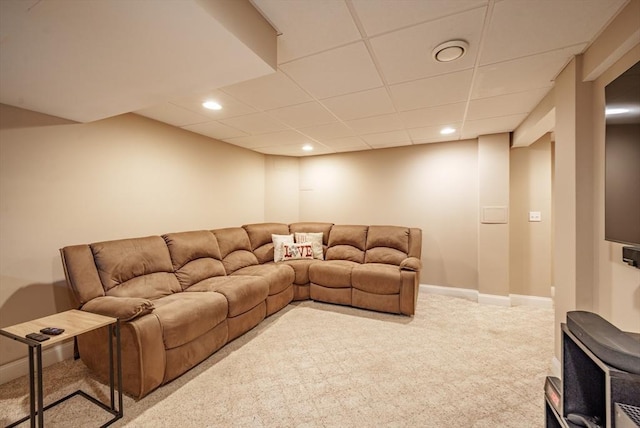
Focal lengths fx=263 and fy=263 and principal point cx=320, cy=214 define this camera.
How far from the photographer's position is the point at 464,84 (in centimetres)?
217

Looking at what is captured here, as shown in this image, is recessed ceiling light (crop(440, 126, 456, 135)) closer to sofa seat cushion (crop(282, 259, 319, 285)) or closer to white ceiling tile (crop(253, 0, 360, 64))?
white ceiling tile (crop(253, 0, 360, 64))

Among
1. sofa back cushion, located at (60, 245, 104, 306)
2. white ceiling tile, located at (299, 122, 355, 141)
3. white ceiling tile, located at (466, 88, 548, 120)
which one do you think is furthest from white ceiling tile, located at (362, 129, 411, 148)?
sofa back cushion, located at (60, 245, 104, 306)

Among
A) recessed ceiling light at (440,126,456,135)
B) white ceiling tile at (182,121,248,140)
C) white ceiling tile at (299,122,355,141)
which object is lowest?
recessed ceiling light at (440,126,456,135)

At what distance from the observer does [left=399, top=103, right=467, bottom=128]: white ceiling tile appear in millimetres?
2703

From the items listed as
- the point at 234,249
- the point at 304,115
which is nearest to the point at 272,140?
the point at 304,115

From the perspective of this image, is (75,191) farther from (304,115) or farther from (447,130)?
(447,130)

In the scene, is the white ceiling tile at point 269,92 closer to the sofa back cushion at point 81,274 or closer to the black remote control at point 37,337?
the sofa back cushion at point 81,274

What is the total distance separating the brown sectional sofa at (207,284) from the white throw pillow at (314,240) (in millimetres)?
89

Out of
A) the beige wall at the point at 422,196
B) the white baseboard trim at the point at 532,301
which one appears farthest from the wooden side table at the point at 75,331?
the white baseboard trim at the point at 532,301

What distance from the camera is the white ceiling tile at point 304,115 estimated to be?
269 cm

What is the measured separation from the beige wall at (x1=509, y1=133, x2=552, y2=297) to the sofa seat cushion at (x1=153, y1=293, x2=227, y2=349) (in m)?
3.89

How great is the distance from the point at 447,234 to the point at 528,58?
277 cm

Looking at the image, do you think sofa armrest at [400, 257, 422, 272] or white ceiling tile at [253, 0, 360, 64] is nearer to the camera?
white ceiling tile at [253, 0, 360, 64]

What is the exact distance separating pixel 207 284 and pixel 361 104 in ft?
8.10
